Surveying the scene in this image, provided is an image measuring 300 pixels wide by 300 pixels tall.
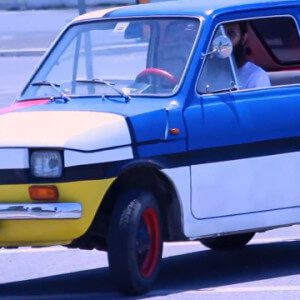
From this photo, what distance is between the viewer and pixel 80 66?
9.20 m

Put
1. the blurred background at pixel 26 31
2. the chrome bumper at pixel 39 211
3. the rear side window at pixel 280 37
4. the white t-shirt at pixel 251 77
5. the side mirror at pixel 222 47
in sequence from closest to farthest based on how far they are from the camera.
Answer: the chrome bumper at pixel 39 211, the side mirror at pixel 222 47, the white t-shirt at pixel 251 77, the rear side window at pixel 280 37, the blurred background at pixel 26 31

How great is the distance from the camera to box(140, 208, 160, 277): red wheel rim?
824 cm

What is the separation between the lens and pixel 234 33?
915 centimetres

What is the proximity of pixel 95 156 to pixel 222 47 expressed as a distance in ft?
4.27

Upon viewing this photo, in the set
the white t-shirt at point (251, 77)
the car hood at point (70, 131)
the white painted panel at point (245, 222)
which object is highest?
the white t-shirt at point (251, 77)

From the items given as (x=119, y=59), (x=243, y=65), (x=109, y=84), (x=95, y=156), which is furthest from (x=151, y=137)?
A: (x=119, y=59)

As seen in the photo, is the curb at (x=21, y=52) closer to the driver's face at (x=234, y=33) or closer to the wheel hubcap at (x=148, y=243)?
the driver's face at (x=234, y=33)

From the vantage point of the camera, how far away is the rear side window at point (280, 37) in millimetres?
9438

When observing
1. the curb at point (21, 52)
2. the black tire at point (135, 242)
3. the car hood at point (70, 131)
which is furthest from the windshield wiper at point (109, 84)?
the curb at point (21, 52)

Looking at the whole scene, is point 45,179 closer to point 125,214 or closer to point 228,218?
point 125,214

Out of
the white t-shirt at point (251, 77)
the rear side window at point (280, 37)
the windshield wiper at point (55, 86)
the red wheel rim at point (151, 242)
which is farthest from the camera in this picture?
the rear side window at point (280, 37)

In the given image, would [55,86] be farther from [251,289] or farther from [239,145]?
[251,289]

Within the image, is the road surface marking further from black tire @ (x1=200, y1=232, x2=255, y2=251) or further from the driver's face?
the driver's face

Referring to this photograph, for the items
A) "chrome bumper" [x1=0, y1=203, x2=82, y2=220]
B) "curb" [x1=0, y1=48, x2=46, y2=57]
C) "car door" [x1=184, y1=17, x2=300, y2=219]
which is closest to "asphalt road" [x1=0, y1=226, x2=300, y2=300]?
"car door" [x1=184, y1=17, x2=300, y2=219]
